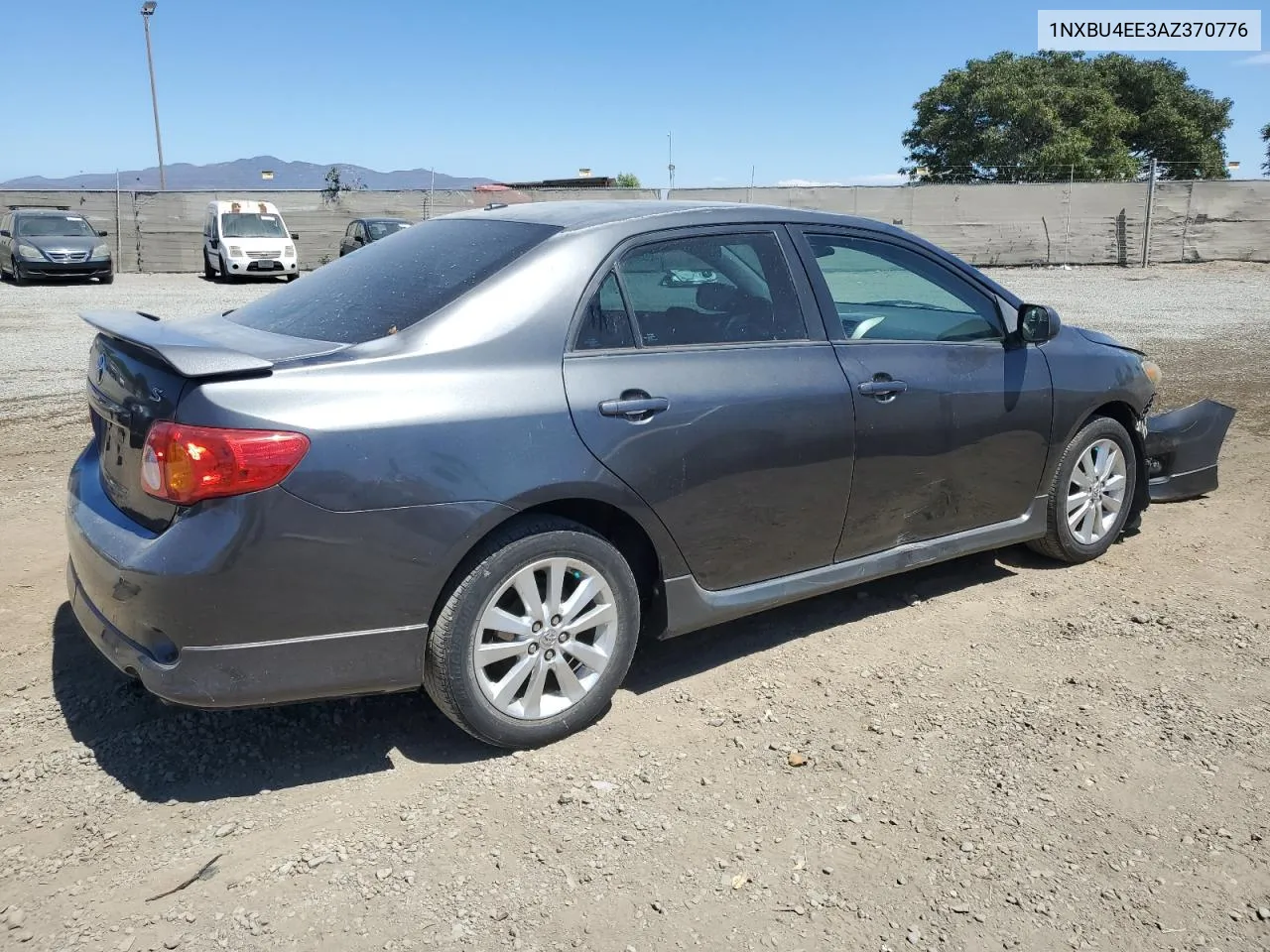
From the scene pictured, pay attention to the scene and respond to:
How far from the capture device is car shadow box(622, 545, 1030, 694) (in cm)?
409

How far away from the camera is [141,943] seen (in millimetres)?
2520

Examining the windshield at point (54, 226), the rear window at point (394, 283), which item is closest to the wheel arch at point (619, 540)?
the rear window at point (394, 283)

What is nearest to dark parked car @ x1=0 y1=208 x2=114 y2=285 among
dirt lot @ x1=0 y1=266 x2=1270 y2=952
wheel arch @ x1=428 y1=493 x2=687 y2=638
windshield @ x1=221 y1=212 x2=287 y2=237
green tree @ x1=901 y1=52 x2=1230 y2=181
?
windshield @ x1=221 y1=212 x2=287 y2=237

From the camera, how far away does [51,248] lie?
23.0m

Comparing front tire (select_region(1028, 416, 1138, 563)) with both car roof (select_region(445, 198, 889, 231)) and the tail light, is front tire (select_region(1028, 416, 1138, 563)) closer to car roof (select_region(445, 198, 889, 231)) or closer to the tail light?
car roof (select_region(445, 198, 889, 231))

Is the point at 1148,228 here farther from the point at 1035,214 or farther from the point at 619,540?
the point at 619,540

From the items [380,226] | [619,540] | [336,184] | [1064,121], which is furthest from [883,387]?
[1064,121]

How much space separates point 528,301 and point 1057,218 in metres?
26.2

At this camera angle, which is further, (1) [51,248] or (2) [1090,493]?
(1) [51,248]

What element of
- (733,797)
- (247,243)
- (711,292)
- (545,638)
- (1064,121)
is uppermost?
(1064,121)

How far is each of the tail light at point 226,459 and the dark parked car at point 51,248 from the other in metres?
23.3

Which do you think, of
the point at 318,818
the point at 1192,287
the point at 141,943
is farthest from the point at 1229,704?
the point at 1192,287

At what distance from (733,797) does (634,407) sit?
1.22 meters

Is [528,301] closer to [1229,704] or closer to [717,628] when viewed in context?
[717,628]
